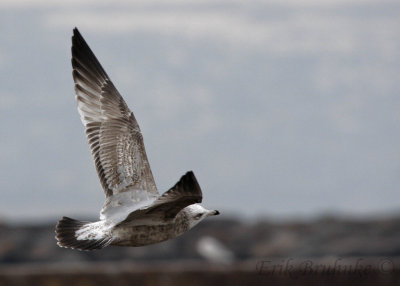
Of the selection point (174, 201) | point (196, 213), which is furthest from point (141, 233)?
point (174, 201)

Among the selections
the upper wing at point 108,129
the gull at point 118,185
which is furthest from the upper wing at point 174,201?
the upper wing at point 108,129

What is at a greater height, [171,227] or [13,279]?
[171,227]

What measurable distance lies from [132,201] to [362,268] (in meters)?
5.46

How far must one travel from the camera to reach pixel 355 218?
20484 mm

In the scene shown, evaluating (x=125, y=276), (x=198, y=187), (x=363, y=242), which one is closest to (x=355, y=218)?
(x=363, y=242)

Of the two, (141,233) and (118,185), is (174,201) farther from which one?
(118,185)

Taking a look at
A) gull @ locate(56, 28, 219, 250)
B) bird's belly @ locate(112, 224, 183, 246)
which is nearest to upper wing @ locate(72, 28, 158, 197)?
gull @ locate(56, 28, 219, 250)

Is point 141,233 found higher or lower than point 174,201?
lower

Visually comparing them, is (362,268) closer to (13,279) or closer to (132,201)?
(13,279)

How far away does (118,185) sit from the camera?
30.2 ft

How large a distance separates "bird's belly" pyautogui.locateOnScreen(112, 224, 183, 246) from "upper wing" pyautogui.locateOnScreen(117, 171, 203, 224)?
0.25 ft

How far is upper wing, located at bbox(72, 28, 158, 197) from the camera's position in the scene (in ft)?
30.3

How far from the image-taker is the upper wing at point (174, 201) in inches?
305

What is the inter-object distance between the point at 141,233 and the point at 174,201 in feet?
1.90
